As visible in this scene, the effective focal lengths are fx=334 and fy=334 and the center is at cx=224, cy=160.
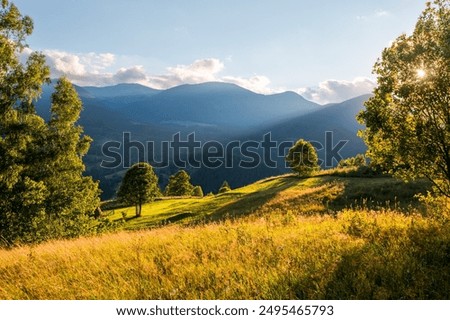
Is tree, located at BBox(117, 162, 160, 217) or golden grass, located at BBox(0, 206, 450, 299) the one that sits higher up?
golden grass, located at BBox(0, 206, 450, 299)

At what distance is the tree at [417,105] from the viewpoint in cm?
955

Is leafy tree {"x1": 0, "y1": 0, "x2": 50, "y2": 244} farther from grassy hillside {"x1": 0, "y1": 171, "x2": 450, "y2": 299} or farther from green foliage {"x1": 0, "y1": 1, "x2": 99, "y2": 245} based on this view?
grassy hillside {"x1": 0, "y1": 171, "x2": 450, "y2": 299}

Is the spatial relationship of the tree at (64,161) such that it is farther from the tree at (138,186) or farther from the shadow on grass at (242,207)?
the tree at (138,186)

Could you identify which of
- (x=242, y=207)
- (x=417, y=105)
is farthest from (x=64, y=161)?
(x=242, y=207)

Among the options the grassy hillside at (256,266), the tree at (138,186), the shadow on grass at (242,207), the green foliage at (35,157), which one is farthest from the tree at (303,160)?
the grassy hillside at (256,266)

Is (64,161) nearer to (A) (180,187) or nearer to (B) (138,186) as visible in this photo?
(B) (138,186)

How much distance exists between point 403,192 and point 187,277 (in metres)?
30.2

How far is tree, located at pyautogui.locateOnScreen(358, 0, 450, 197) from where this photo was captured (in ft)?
31.3

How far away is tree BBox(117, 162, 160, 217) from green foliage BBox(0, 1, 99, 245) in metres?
38.7

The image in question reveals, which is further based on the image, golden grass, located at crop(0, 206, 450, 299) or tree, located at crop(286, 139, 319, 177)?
tree, located at crop(286, 139, 319, 177)

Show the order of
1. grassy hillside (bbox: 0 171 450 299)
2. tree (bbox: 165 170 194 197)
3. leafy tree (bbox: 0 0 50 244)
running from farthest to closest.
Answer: tree (bbox: 165 170 194 197) < leafy tree (bbox: 0 0 50 244) < grassy hillside (bbox: 0 171 450 299)

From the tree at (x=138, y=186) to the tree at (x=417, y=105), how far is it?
54120mm

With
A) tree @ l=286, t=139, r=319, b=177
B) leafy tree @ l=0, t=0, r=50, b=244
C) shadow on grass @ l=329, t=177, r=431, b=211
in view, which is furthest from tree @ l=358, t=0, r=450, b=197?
tree @ l=286, t=139, r=319, b=177

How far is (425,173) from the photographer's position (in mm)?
10711
